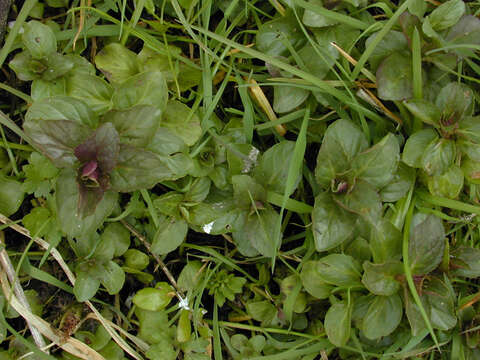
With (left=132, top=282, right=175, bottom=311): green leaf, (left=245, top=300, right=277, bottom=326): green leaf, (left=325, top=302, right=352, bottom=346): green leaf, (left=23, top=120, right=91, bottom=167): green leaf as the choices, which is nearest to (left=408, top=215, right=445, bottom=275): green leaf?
(left=325, top=302, right=352, bottom=346): green leaf

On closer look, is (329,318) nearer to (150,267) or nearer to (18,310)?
(150,267)

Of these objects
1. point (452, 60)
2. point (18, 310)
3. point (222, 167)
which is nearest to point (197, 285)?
point (222, 167)

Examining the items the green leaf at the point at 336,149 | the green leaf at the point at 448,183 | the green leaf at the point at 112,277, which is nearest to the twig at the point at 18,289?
the green leaf at the point at 112,277

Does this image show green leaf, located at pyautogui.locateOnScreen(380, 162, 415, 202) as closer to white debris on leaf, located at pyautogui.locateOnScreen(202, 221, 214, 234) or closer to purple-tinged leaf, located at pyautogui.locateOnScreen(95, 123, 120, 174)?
white debris on leaf, located at pyautogui.locateOnScreen(202, 221, 214, 234)

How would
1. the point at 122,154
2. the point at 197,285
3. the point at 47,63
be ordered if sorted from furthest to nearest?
the point at 197,285 → the point at 47,63 → the point at 122,154

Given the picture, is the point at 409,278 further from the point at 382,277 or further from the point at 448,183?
the point at 448,183

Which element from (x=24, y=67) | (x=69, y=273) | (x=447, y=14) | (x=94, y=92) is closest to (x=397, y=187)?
(x=447, y=14)

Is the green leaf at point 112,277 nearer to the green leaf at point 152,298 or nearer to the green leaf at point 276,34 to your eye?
the green leaf at point 152,298
